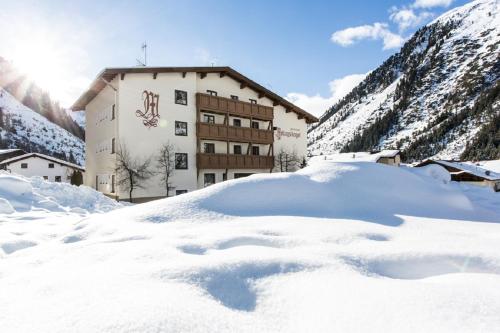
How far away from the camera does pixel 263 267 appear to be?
2941mm

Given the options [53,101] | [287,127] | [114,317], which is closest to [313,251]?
[114,317]

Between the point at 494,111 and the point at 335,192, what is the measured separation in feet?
538

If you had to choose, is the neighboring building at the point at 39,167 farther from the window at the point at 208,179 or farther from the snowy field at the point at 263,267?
the snowy field at the point at 263,267

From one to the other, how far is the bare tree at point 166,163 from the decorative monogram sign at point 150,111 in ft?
5.97

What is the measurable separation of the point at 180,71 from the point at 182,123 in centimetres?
380

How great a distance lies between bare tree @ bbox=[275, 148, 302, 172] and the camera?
27859 millimetres

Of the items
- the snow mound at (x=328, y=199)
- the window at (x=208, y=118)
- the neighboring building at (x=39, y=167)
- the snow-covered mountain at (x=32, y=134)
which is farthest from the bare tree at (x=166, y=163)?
the snow-covered mountain at (x=32, y=134)

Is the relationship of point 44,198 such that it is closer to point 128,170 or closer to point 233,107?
point 128,170

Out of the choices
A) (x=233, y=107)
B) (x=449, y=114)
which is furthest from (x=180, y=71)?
(x=449, y=114)

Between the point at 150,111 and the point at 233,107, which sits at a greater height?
the point at 233,107

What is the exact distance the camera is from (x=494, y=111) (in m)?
128

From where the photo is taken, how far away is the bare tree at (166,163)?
20656 millimetres

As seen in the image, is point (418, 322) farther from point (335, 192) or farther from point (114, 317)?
point (335, 192)

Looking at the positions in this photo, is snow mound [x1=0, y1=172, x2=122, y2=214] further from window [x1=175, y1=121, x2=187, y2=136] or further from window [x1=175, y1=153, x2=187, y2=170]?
A: window [x1=175, y1=121, x2=187, y2=136]
